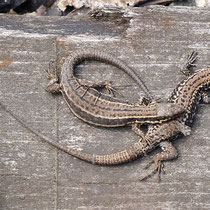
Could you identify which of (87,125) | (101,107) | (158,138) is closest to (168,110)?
(158,138)

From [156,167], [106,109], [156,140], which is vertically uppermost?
[106,109]

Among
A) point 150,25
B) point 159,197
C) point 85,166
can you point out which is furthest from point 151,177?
point 150,25

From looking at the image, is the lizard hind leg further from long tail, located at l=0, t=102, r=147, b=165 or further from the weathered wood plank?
long tail, located at l=0, t=102, r=147, b=165

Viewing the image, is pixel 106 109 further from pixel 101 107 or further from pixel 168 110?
pixel 168 110

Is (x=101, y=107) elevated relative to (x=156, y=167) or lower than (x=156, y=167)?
elevated

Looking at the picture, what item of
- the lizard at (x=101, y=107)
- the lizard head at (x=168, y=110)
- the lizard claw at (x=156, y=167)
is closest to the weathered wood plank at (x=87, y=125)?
the lizard claw at (x=156, y=167)

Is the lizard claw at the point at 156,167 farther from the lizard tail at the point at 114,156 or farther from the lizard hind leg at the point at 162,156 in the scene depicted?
the lizard tail at the point at 114,156
